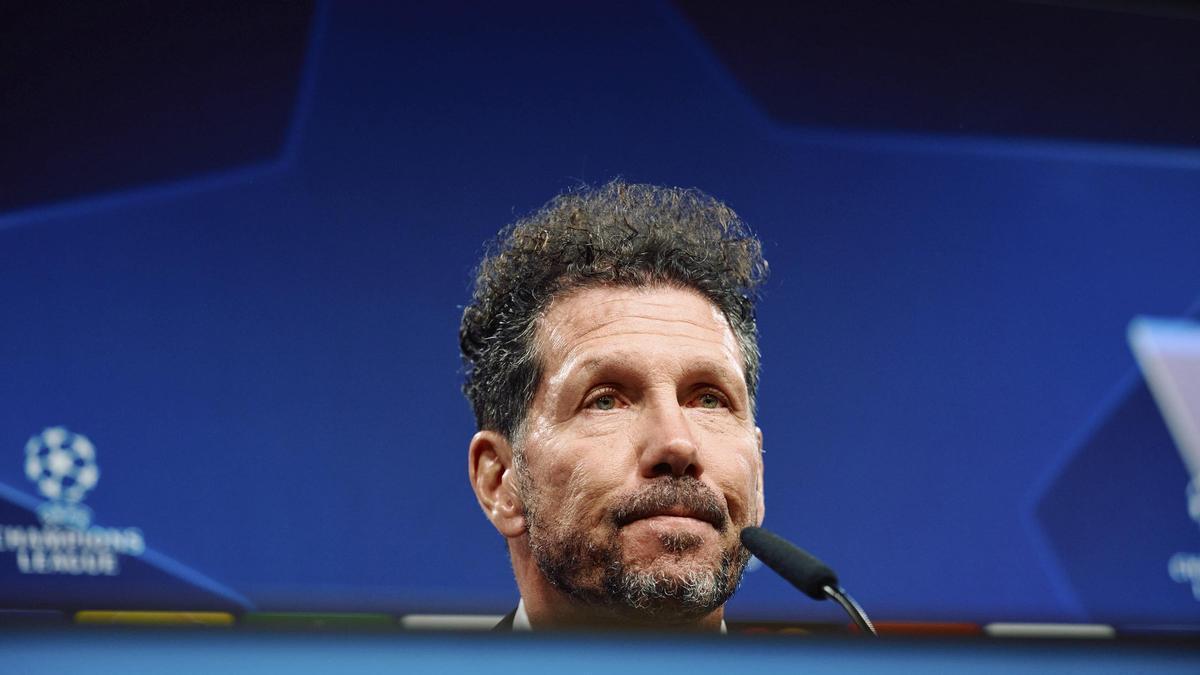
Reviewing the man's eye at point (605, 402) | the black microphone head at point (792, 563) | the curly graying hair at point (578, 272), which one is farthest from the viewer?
the curly graying hair at point (578, 272)

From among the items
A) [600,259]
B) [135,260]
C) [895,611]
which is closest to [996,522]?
[895,611]

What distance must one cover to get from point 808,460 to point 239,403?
3.86ft

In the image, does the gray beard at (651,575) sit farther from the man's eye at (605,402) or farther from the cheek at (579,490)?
the man's eye at (605,402)

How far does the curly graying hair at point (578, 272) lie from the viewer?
86.9 inches

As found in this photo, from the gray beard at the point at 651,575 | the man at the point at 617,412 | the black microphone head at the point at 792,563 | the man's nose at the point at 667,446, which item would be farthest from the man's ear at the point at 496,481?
the black microphone head at the point at 792,563

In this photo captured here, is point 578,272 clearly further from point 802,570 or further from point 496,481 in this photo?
point 802,570

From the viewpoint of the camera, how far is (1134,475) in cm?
290

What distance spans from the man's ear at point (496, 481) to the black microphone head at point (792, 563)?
58 cm

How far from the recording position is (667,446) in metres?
1.91

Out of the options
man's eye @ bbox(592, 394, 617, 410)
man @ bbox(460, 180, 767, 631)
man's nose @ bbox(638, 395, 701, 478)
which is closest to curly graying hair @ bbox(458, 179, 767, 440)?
man @ bbox(460, 180, 767, 631)

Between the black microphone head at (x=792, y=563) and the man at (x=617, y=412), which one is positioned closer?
the black microphone head at (x=792, y=563)

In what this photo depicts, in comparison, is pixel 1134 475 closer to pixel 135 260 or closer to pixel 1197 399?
pixel 1197 399

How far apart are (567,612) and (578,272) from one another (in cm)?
58

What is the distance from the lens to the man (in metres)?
1.89
